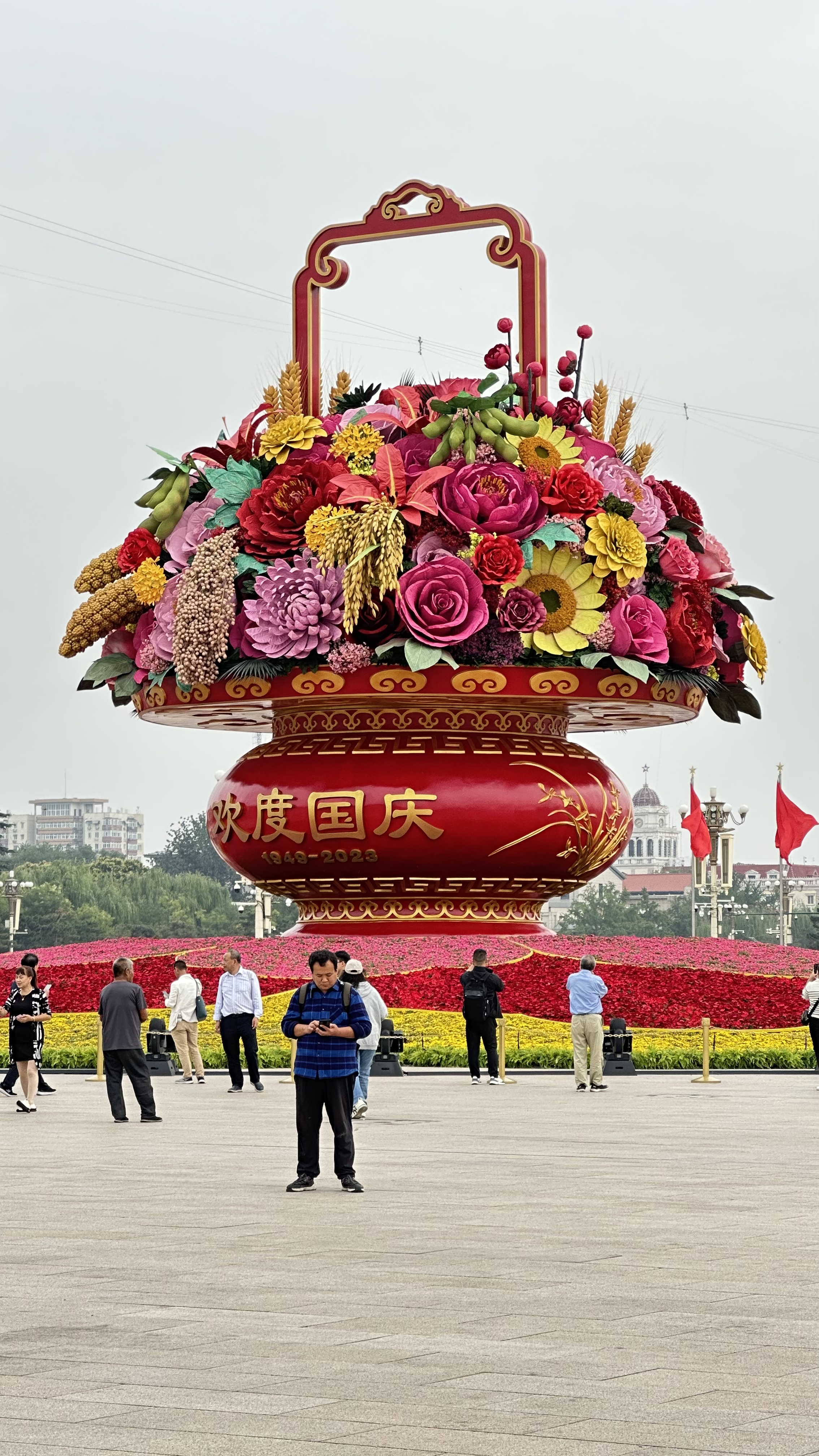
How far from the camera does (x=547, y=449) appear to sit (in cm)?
2616

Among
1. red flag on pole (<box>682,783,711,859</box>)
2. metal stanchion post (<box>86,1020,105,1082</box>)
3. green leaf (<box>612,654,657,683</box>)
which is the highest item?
green leaf (<box>612,654,657,683</box>)

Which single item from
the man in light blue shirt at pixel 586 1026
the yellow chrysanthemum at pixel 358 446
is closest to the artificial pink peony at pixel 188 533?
the yellow chrysanthemum at pixel 358 446

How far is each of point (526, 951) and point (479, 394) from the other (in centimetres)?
925

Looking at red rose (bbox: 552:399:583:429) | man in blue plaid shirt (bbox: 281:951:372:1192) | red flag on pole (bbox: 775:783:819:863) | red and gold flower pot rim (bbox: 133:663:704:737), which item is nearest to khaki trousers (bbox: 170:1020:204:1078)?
red and gold flower pot rim (bbox: 133:663:704:737)

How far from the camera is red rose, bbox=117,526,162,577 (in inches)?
1062

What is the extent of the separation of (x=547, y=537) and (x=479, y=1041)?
624 cm

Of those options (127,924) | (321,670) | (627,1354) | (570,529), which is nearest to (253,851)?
(321,670)

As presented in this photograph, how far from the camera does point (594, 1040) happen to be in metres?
22.3

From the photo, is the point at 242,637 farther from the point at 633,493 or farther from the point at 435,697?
the point at 633,493

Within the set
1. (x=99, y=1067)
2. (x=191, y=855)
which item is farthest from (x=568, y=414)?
(x=191, y=855)

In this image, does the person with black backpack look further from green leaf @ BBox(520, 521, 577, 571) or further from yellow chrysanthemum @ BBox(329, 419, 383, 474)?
yellow chrysanthemum @ BBox(329, 419, 383, 474)

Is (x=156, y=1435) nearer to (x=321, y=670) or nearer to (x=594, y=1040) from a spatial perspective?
(x=594, y=1040)

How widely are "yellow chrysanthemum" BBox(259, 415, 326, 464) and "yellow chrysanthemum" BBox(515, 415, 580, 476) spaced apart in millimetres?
2567

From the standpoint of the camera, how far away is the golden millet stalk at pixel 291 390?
27.0 m
